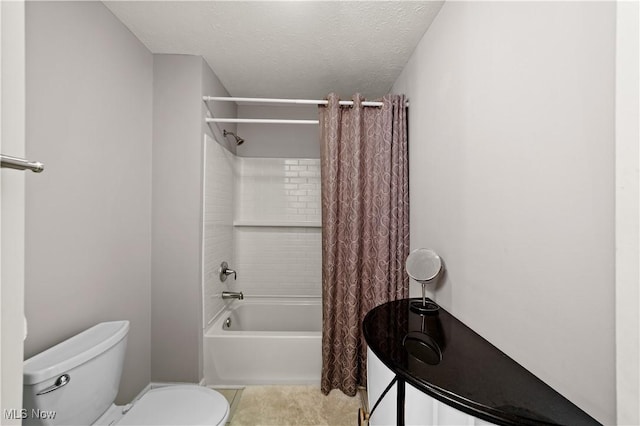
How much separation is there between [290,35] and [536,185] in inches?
65.0

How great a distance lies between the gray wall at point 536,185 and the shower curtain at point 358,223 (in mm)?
551

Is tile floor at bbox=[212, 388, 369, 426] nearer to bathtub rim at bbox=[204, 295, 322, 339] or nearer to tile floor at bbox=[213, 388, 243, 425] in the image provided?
Result: tile floor at bbox=[213, 388, 243, 425]

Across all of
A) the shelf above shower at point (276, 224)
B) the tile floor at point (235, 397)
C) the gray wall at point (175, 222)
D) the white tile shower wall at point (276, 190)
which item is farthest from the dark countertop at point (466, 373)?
the white tile shower wall at point (276, 190)

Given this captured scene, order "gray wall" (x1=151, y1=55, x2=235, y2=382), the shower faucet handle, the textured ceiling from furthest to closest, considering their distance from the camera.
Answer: the shower faucet handle < "gray wall" (x1=151, y1=55, x2=235, y2=382) < the textured ceiling

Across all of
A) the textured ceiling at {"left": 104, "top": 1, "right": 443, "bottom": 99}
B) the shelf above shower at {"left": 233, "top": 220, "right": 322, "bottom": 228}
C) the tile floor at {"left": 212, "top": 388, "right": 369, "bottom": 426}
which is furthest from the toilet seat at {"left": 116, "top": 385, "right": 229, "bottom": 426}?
the textured ceiling at {"left": 104, "top": 1, "right": 443, "bottom": 99}

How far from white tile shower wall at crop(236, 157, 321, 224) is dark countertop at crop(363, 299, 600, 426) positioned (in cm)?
195

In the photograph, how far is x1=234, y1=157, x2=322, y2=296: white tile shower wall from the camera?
302cm

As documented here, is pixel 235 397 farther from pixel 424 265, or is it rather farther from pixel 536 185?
pixel 536 185

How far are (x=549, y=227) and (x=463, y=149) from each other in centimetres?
57

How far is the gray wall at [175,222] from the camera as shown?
205cm

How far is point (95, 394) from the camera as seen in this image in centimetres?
121

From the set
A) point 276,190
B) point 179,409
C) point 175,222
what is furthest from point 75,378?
point 276,190

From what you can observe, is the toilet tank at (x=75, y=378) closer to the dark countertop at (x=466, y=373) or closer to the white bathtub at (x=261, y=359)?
the white bathtub at (x=261, y=359)

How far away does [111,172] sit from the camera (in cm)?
166
